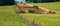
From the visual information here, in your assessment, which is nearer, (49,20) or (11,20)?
(49,20)

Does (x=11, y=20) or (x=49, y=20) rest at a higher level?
(x=49, y=20)

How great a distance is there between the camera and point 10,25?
13.6m

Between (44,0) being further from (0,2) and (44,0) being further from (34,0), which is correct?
(0,2)

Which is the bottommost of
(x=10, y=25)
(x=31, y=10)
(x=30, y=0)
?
(x=30, y=0)

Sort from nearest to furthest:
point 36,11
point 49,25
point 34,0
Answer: point 49,25 → point 36,11 → point 34,0

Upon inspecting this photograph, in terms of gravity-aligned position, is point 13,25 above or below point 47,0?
above

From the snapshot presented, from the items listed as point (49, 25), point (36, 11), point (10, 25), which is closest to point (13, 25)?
point (10, 25)

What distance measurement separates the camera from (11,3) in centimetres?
4644

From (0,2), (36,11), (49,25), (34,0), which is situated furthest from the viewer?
(34,0)

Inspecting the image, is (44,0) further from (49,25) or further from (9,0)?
(49,25)

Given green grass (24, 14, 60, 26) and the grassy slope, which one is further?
the grassy slope

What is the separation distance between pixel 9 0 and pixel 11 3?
0.90 metres

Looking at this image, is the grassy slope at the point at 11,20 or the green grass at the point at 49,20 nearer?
the green grass at the point at 49,20

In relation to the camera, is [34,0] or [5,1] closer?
[5,1]
